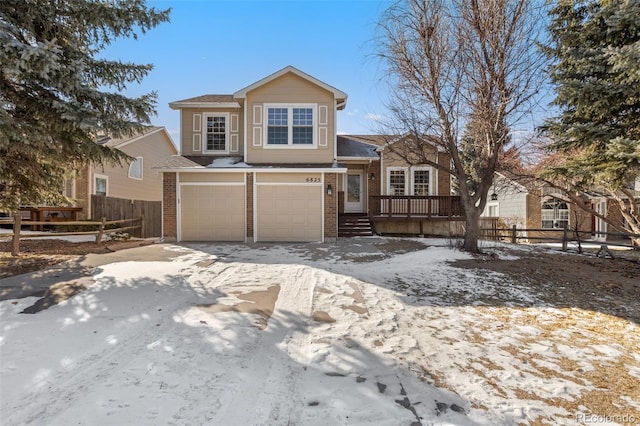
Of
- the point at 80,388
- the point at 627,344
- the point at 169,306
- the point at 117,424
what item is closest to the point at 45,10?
the point at 169,306

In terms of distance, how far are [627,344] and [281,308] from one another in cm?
472

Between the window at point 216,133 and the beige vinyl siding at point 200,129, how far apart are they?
0.14 m

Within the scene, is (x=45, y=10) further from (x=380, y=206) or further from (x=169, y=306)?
(x=380, y=206)

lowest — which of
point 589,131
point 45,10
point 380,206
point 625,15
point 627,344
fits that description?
point 627,344

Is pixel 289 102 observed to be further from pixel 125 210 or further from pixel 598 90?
pixel 125 210

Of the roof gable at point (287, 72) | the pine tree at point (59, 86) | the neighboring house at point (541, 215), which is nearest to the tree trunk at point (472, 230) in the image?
the roof gable at point (287, 72)

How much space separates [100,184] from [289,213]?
12114 millimetres

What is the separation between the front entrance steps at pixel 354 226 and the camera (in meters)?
14.8

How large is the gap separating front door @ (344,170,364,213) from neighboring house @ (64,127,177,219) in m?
9.91

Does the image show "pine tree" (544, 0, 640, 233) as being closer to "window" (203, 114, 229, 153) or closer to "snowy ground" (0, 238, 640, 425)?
"snowy ground" (0, 238, 640, 425)

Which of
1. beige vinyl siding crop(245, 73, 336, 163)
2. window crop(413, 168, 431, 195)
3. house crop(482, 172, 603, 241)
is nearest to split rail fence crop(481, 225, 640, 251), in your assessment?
house crop(482, 172, 603, 241)

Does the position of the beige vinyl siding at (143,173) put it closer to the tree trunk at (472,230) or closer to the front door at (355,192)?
the front door at (355,192)

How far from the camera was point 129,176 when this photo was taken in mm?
19922

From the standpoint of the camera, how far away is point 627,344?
4203 mm
